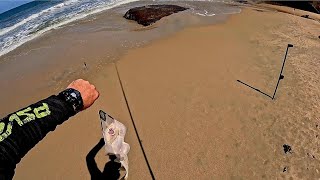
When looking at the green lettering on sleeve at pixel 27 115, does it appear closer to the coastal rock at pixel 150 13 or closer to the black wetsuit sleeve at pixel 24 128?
the black wetsuit sleeve at pixel 24 128

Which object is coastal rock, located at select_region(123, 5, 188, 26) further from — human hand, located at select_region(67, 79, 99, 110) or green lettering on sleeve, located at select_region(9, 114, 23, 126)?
green lettering on sleeve, located at select_region(9, 114, 23, 126)

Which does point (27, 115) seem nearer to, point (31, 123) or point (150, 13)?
point (31, 123)

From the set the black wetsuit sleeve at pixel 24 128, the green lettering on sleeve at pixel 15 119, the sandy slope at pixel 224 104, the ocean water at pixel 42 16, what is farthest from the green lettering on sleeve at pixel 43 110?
the ocean water at pixel 42 16

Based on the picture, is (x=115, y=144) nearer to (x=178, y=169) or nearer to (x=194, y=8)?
(x=178, y=169)

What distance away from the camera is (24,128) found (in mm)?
2811

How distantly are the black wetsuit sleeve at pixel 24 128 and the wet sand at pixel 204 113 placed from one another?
615cm

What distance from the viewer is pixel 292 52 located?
595 inches

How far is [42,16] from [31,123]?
2642 centimetres

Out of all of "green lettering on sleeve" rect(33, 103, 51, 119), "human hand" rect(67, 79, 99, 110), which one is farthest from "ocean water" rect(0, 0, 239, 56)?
"green lettering on sleeve" rect(33, 103, 51, 119)

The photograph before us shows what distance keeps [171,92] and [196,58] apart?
316cm

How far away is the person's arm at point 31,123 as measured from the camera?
2.67 meters

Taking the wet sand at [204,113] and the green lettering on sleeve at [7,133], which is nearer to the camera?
the green lettering on sleeve at [7,133]

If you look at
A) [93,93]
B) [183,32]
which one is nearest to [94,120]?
[93,93]

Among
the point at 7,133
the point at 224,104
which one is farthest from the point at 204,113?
the point at 7,133
